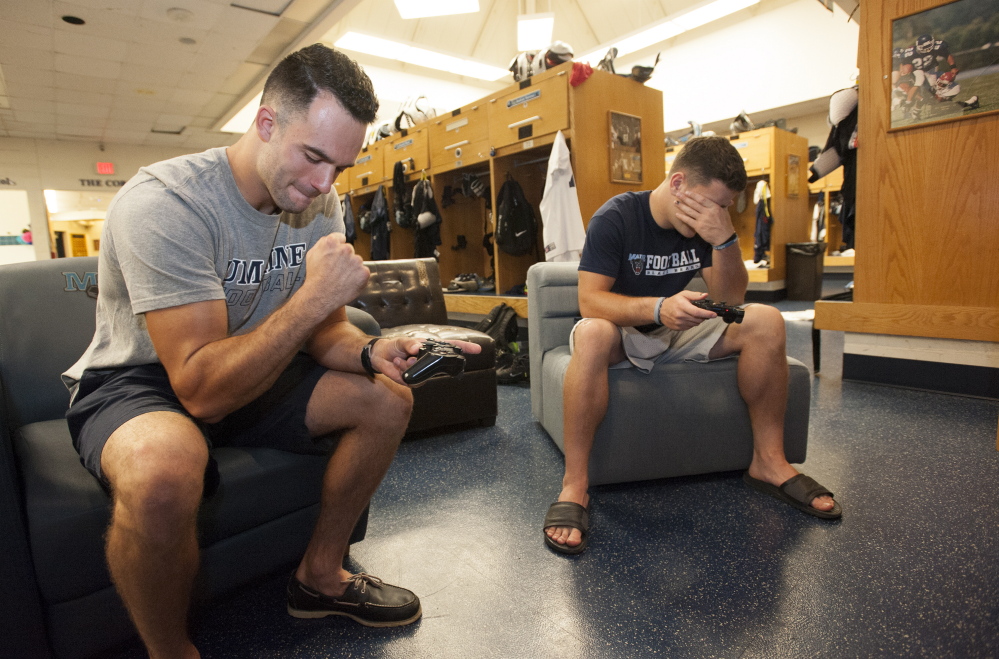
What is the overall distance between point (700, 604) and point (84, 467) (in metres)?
1.33

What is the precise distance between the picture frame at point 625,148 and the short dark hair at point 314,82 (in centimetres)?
306

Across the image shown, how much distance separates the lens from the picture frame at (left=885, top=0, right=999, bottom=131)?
91.6 inches

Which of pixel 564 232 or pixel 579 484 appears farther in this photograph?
pixel 564 232

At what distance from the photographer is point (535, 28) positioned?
8016 mm

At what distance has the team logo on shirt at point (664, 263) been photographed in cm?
171

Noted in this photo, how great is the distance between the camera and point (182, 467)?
2.94ft

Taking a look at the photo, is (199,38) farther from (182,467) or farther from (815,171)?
(182,467)

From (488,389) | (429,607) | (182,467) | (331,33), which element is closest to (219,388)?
(182,467)

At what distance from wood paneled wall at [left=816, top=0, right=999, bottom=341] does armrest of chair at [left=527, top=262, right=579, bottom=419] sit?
1.70 m

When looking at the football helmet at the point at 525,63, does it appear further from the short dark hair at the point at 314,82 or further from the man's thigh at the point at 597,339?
the short dark hair at the point at 314,82

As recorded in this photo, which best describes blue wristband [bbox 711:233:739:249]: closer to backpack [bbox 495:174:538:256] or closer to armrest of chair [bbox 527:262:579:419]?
armrest of chair [bbox 527:262:579:419]

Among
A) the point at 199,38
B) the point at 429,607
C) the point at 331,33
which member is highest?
the point at 331,33

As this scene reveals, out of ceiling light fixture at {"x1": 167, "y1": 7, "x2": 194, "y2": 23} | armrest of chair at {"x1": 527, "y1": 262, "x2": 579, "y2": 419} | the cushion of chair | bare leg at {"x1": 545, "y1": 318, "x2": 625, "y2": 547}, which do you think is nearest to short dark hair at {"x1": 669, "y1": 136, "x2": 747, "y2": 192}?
bare leg at {"x1": 545, "y1": 318, "x2": 625, "y2": 547}

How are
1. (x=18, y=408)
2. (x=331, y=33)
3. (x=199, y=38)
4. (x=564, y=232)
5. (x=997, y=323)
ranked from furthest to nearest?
(x=331, y=33) < (x=199, y=38) < (x=564, y=232) < (x=997, y=323) < (x=18, y=408)
